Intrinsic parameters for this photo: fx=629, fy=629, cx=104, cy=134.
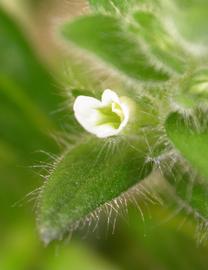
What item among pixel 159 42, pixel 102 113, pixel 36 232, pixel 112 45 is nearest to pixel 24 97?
pixel 36 232

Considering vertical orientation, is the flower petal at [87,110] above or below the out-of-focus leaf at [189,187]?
above

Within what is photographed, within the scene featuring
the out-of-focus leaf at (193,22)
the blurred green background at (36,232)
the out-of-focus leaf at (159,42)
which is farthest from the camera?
the blurred green background at (36,232)

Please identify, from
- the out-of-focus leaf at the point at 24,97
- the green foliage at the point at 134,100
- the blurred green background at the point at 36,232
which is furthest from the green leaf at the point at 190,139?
the out-of-focus leaf at the point at 24,97

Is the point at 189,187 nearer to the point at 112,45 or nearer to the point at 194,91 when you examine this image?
the point at 194,91

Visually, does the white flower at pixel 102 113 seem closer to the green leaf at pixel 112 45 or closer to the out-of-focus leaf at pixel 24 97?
the green leaf at pixel 112 45

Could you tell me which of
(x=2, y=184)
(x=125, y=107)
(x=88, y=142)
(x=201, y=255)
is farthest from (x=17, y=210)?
(x=125, y=107)

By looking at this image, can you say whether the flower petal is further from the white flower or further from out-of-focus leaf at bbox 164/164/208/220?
out-of-focus leaf at bbox 164/164/208/220
